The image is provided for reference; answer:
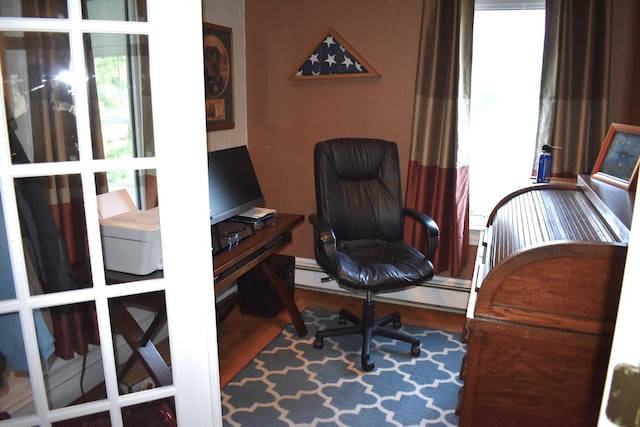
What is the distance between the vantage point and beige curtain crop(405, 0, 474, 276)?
2.90 m

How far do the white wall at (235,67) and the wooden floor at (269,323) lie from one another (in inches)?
45.3

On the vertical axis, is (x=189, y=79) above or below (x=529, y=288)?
above

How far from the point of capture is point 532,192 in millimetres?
2367

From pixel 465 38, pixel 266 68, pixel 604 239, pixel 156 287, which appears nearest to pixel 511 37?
pixel 465 38

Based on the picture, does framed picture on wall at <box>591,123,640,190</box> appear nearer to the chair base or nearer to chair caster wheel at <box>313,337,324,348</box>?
the chair base

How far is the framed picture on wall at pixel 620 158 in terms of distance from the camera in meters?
1.93

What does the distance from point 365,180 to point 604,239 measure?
1575 millimetres

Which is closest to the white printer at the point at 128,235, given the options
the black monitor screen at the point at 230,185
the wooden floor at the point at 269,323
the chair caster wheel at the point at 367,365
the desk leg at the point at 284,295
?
the black monitor screen at the point at 230,185

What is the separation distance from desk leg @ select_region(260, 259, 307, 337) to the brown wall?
71 centimetres

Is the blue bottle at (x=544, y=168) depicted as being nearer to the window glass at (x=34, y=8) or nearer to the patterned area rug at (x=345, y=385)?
the patterned area rug at (x=345, y=385)

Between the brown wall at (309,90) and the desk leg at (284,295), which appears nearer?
the desk leg at (284,295)

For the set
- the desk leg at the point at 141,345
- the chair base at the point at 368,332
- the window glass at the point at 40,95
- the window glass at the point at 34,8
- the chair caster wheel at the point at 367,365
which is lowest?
the chair caster wheel at the point at 367,365

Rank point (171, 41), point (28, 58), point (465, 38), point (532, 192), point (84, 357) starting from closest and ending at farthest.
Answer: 1. point (171, 41)
2. point (28, 58)
3. point (84, 357)
4. point (532, 192)
5. point (465, 38)

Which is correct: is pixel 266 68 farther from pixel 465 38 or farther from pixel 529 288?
pixel 529 288
